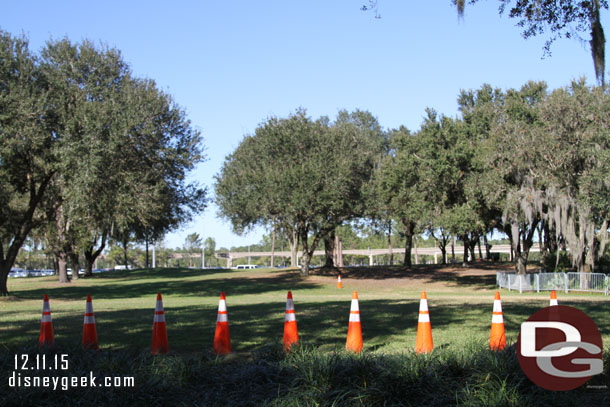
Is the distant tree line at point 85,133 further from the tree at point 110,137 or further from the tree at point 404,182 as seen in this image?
the tree at point 404,182

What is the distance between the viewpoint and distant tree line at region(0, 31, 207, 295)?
22.1 m

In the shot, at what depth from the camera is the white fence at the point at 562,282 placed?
26.6 meters

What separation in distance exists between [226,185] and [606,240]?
2491 centimetres

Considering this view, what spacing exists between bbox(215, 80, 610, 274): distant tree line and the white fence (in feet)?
3.05

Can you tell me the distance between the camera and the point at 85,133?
22.4m

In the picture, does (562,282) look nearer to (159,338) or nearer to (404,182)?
(404,182)

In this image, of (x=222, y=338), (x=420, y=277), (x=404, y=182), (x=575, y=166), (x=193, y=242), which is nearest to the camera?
(x=222, y=338)

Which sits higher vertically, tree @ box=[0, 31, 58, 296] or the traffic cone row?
tree @ box=[0, 31, 58, 296]

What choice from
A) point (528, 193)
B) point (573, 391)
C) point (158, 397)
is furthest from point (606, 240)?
point (158, 397)

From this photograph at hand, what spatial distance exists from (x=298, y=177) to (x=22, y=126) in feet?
61.0

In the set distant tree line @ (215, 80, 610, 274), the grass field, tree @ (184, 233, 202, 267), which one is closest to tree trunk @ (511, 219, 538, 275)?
distant tree line @ (215, 80, 610, 274)

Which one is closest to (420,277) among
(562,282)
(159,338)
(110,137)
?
(562,282)

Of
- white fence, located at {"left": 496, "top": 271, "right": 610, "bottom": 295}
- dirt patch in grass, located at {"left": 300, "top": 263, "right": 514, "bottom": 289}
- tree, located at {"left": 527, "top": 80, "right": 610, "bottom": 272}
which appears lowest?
dirt patch in grass, located at {"left": 300, "top": 263, "right": 514, "bottom": 289}

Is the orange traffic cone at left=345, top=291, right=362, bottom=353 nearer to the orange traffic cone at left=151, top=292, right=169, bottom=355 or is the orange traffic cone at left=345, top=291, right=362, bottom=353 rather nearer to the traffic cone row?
the traffic cone row
